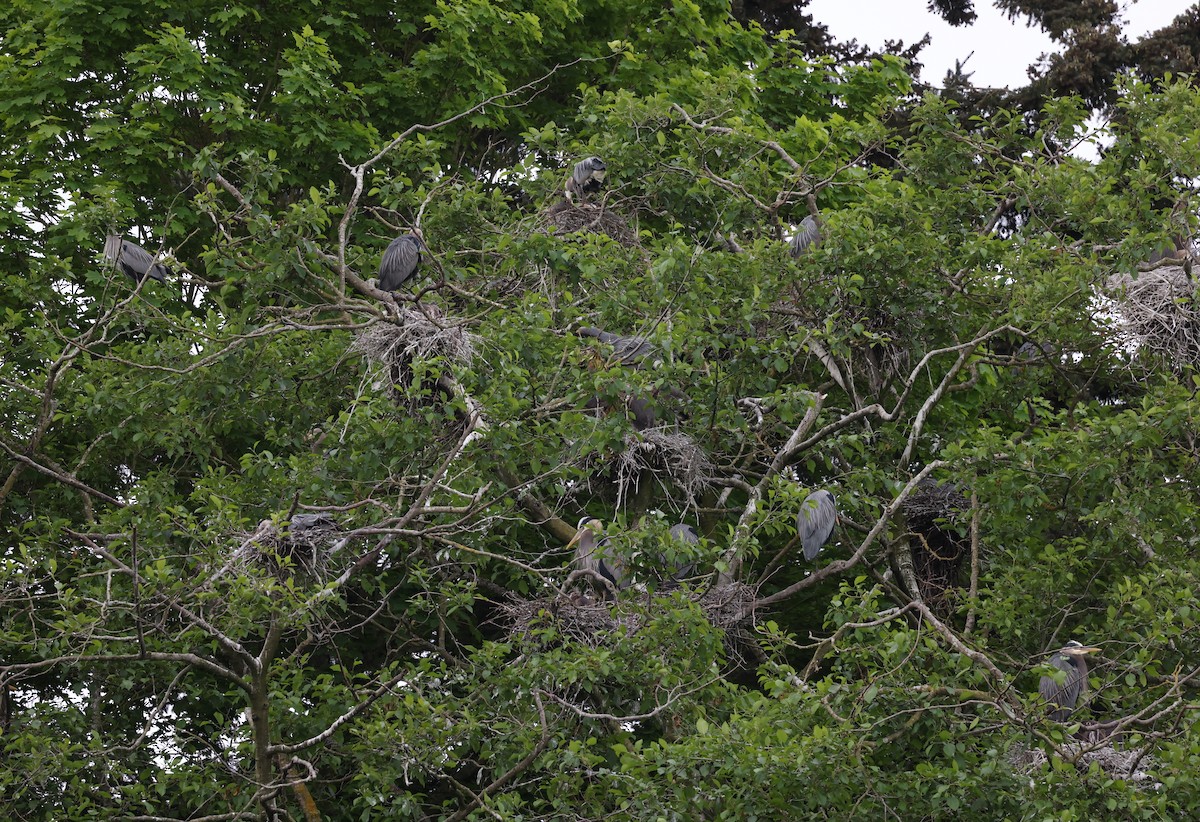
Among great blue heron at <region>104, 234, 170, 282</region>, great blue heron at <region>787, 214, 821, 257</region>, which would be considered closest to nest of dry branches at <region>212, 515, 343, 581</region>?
great blue heron at <region>104, 234, 170, 282</region>

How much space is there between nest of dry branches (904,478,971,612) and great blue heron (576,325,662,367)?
214 centimetres

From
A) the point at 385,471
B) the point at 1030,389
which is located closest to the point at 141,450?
the point at 385,471

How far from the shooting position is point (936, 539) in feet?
28.8

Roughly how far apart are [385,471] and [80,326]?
3768 millimetres

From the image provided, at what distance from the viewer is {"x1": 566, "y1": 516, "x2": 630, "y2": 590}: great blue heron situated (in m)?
5.95

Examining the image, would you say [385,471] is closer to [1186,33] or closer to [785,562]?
[785,562]

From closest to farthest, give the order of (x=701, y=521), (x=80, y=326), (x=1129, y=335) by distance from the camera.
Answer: (x=1129, y=335) → (x=701, y=521) → (x=80, y=326)

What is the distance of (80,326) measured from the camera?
9375 mm

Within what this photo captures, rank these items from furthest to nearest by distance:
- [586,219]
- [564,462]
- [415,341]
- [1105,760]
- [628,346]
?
[586,219] < [628,346] < [415,341] < [564,462] < [1105,760]

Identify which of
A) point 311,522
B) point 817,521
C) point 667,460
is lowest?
point 817,521

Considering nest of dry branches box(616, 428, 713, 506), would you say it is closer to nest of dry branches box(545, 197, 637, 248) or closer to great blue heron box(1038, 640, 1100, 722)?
nest of dry branches box(545, 197, 637, 248)

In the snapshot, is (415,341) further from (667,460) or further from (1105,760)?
(1105,760)

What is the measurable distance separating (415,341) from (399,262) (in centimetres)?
131

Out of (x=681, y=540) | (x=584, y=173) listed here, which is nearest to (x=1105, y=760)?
(x=681, y=540)
